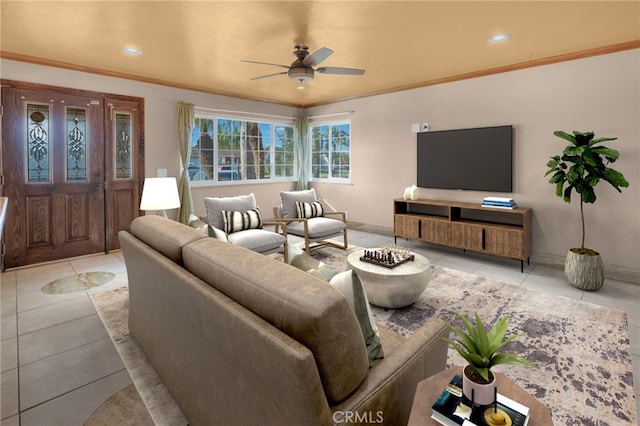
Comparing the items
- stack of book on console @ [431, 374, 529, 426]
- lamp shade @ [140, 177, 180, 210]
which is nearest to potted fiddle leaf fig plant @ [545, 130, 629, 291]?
stack of book on console @ [431, 374, 529, 426]

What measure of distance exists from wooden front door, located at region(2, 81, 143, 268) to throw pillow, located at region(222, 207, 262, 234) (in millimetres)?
1923

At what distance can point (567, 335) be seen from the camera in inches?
100

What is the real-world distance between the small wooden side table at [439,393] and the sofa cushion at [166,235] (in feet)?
4.01

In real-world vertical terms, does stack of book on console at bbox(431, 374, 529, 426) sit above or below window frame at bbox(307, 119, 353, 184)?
below

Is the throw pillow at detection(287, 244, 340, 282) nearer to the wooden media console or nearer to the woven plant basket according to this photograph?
the woven plant basket

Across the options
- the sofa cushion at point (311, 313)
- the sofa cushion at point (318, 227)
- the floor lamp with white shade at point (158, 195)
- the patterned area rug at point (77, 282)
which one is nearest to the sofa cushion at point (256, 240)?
the sofa cushion at point (318, 227)

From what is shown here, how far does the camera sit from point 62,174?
14.5ft

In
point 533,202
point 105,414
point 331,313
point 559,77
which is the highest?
point 559,77

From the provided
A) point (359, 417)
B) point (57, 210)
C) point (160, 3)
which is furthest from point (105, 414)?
point (57, 210)

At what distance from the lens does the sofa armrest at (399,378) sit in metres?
1.06

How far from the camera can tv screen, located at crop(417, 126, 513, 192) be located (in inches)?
180

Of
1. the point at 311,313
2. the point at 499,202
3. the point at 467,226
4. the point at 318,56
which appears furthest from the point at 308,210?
the point at 311,313

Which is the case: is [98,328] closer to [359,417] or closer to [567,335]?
[359,417]

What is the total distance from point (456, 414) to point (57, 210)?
5218mm
